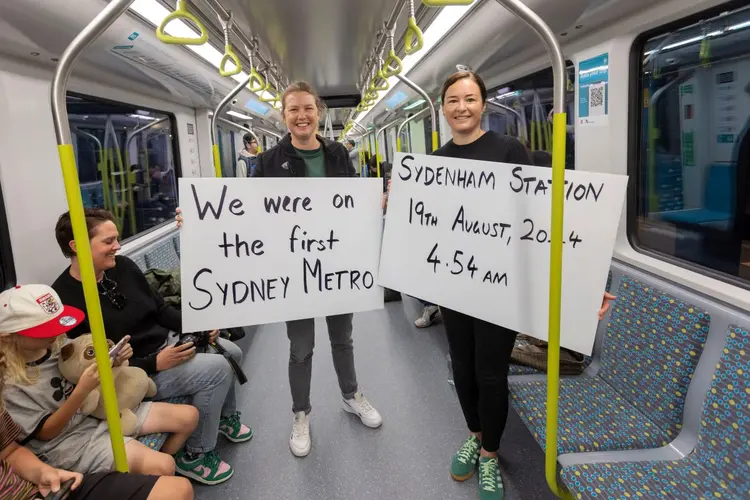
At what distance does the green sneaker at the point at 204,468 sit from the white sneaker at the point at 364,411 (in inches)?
29.8

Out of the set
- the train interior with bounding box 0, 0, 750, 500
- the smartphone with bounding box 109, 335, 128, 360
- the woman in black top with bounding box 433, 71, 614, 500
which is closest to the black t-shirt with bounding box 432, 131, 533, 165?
the woman in black top with bounding box 433, 71, 614, 500

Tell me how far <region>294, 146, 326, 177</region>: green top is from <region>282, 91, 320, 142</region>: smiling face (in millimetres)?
81

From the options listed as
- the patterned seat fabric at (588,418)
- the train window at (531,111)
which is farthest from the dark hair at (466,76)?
the train window at (531,111)

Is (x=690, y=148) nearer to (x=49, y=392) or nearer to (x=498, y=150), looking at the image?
(x=498, y=150)

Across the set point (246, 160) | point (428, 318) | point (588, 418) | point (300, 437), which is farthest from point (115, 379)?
point (246, 160)

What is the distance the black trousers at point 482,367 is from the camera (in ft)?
6.26

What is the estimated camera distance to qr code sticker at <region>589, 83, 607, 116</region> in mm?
2738

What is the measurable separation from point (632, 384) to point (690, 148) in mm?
1515

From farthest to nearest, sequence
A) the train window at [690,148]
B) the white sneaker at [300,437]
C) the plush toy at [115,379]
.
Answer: the white sneaker at [300,437], the train window at [690,148], the plush toy at [115,379]

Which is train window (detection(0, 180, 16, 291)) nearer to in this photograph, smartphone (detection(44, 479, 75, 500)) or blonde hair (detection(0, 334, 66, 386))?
blonde hair (detection(0, 334, 66, 386))

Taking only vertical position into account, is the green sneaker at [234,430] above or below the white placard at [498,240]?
below

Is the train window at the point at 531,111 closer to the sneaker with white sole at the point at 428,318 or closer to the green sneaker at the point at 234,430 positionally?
the sneaker with white sole at the point at 428,318

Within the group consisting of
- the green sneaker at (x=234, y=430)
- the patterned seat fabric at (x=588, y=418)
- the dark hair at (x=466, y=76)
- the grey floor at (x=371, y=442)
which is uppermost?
the dark hair at (x=466, y=76)

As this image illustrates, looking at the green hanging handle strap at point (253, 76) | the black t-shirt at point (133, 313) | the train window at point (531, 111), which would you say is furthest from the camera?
the train window at point (531, 111)
